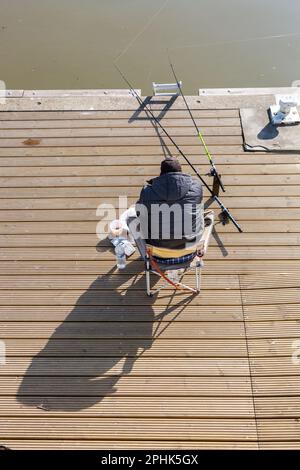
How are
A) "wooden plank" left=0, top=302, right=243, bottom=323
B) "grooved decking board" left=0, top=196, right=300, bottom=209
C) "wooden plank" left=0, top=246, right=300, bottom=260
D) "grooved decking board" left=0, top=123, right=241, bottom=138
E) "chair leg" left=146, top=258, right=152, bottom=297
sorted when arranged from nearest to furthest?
"chair leg" left=146, top=258, right=152, bottom=297, "wooden plank" left=0, top=302, right=243, bottom=323, "wooden plank" left=0, top=246, right=300, bottom=260, "grooved decking board" left=0, top=196, right=300, bottom=209, "grooved decking board" left=0, top=123, right=241, bottom=138

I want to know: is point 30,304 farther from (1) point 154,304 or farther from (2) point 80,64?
(2) point 80,64

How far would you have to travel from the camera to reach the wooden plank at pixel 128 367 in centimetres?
254

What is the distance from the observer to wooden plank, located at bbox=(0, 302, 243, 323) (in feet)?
9.09

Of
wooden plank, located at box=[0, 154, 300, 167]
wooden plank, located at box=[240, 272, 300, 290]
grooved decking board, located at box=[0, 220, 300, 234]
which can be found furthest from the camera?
wooden plank, located at box=[0, 154, 300, 167]

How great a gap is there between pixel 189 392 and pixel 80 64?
4.54 m

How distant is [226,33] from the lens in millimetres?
5734

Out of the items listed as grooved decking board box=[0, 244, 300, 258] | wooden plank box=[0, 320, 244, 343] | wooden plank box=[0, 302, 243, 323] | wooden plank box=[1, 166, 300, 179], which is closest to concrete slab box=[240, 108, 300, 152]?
wooden plank box=[1, 166, 300, 179]

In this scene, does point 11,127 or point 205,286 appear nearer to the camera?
point 205,286

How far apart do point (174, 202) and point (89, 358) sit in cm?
111

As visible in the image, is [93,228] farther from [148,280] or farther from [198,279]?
[198,279]

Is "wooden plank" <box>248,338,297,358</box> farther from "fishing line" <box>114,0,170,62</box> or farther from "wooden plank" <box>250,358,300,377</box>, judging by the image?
"fishing line" <box>114,0,170,62</box>

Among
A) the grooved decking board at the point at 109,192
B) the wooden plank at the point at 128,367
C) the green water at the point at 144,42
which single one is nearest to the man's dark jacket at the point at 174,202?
the wooden plank at the point at 128,367
